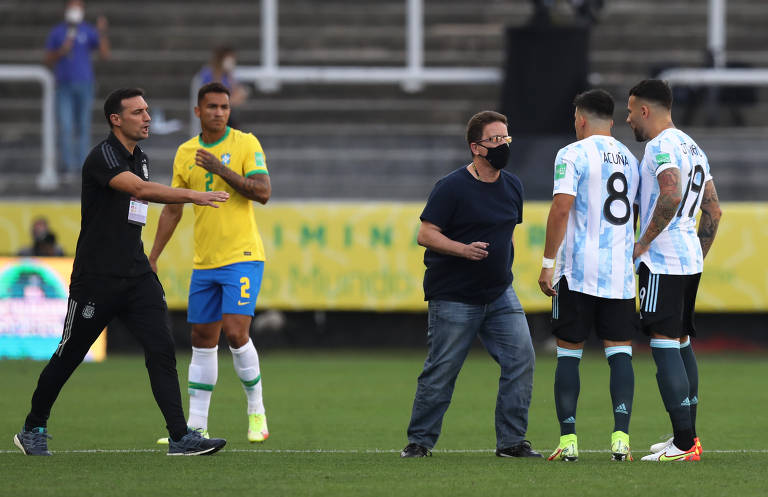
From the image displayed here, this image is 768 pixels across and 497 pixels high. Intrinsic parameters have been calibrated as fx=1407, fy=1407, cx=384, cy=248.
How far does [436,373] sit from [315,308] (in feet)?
27.4

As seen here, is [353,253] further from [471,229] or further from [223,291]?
[471,229]

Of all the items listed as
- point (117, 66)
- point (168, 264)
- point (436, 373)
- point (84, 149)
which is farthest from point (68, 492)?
point (117, 66)

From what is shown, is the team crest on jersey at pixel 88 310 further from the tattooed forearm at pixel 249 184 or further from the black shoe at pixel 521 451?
the black shoe at pixel 521 451

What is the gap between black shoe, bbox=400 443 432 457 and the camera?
26.7ft

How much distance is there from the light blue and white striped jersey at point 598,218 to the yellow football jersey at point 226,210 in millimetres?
2084

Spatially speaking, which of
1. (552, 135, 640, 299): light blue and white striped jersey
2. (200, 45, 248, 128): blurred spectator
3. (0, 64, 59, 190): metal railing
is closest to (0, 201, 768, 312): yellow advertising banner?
(0, 64, 59, 190): metal railing

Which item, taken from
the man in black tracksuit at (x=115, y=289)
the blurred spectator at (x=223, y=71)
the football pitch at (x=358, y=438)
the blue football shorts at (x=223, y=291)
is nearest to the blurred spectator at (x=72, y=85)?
the blurred spectator at (x=223, y=71)

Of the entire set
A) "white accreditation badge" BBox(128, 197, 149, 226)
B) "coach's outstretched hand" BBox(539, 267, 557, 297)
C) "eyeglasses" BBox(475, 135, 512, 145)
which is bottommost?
"coach's outstretched hand" BBox(539, 267, 557, 297)

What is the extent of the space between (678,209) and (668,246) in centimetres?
22

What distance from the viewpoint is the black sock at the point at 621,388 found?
25.6 feet

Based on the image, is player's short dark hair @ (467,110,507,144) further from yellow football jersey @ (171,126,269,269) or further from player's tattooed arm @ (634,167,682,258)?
yellow football jersey @ (171,126,269,269)

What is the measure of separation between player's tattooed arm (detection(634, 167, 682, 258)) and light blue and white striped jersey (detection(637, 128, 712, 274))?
0.20 feet

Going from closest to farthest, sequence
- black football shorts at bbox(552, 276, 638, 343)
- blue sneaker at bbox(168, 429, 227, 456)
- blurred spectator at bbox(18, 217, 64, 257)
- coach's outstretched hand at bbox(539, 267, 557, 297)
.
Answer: coach's outstretched hand at bbox(539, 267, 557, 297), black football shorts at bbox(552, 276, 638, 343), blue sneaker at bbox(168, 429, 227, 456), blurred spectator at bbox(18, 217, 64, 257)

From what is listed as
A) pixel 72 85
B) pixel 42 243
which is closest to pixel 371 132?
pixel 72 85
